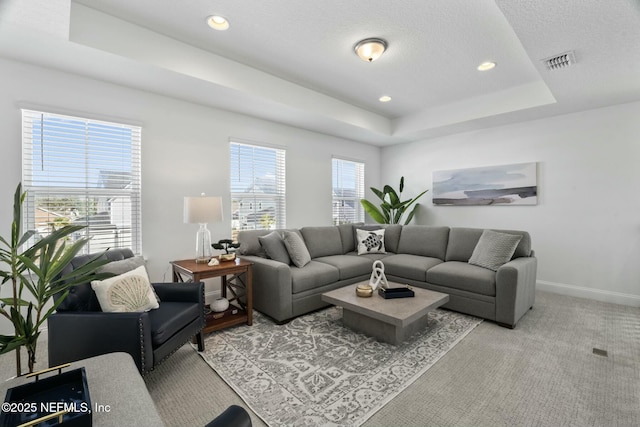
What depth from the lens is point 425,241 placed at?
412 cm

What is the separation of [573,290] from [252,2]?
4992mm

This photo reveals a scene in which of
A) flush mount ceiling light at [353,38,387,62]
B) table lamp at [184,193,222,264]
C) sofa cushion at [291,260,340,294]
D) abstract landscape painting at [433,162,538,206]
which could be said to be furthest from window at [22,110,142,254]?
abstract landscape painting at [433,162,538,206]

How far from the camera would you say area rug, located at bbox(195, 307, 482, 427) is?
1704 millimetres

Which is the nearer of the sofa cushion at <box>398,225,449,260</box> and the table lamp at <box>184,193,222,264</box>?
the table lamp at <box>184,193,222,264</box>

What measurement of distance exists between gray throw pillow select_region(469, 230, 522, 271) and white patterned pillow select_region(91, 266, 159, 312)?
331 centimetres

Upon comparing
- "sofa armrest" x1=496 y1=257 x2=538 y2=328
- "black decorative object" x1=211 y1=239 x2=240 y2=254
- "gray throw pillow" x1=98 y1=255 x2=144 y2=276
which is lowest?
"sofa armrest" x1=496 y1=257 x2=538 y2=328

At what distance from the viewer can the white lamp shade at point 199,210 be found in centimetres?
279

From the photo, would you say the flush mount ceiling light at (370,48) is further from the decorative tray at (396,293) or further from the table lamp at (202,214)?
the decorative tray at (396,293)

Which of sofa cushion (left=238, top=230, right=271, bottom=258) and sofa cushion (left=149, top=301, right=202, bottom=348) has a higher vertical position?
sofa cushion (left=238, top=230, right=271, bottom=258)

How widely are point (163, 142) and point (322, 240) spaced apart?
7.62 ft

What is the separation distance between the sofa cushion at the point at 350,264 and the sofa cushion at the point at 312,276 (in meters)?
0.11

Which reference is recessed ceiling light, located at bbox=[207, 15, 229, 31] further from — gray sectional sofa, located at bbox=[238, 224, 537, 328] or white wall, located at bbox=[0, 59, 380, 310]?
gray sectional sofa, located at bbox=[238, 224, 537, 328]

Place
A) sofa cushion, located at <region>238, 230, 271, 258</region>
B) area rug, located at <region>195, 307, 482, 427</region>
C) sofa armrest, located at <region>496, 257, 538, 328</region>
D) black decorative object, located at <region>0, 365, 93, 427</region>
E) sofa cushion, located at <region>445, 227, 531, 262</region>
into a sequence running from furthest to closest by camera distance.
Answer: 1. sofa cushion, located at <region>445, 227, 531, 262</region>
2. sofa cushion, located at <region>238, 230, 271, 258</region>
3. sofa armrest, located at <region>496, 257, 538, 328</region>
4. area rug, located at <region>195, 307, 482, 427</region>
5. black decorative object, located at <region>0, 365, 93, 427</region>

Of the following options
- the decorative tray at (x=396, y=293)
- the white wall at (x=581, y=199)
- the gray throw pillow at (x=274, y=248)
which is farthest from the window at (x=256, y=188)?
the white wall at (x=581, y=199)
